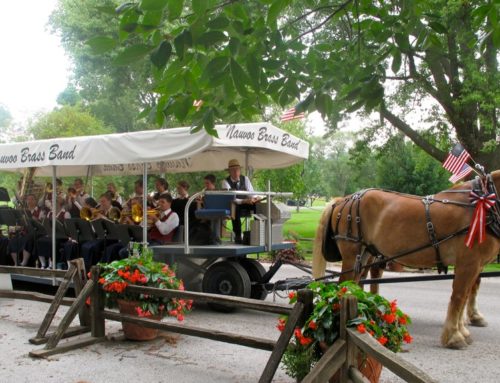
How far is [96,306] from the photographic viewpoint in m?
6.41

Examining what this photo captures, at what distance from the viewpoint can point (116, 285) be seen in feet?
20.4

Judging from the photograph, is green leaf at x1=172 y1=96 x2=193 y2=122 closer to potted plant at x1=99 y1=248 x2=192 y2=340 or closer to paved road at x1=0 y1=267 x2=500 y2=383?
paved road at x1=0 y1=267 x2=500 y2=383

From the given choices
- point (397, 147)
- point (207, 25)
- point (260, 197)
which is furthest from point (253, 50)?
point (397, 147)

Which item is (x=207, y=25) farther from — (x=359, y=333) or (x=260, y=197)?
(x=260, y=197)

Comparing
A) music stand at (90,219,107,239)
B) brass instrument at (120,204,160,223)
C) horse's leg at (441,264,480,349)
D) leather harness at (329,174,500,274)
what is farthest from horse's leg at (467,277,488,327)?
music stand at (90,219,107,239)

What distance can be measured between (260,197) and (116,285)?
336 centimetres

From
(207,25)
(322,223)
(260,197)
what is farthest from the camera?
(260,197)

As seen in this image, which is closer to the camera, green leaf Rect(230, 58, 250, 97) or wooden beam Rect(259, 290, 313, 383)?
green leaf Rect(230, 58, 250, 97)

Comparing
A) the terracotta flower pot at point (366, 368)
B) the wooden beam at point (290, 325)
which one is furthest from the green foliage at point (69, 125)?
the terracotta flower pot at point (366, 368)

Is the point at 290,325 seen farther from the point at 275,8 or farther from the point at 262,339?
the point at 275,8

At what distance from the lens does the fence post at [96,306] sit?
251 inches

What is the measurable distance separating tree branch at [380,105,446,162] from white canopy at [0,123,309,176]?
9474mm

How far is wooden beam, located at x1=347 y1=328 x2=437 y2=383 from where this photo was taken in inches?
109

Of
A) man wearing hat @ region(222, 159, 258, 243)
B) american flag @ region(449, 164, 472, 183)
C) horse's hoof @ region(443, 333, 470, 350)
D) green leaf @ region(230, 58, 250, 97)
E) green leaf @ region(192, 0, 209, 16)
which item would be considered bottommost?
horse's hoof @ region(443, 333, 470, 350)
